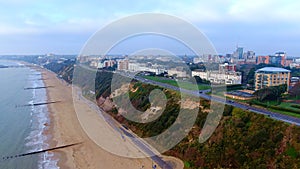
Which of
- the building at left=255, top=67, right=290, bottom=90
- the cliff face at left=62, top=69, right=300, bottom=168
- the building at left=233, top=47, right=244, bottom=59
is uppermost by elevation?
the building at left=233, top=47, right=244, bottom=59

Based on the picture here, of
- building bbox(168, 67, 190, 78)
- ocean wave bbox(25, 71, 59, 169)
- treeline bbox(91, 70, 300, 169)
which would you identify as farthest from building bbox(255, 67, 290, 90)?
ocean wave bbox(25, 71, 59, 169)

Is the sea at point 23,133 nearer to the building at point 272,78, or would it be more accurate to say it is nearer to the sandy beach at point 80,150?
the sandy beach at point 80,150

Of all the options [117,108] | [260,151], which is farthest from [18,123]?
[260,151]

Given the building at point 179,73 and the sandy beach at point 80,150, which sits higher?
the building at point 179,73

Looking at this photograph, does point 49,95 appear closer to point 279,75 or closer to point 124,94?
point 124,94

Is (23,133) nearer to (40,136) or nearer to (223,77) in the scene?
(40,136)

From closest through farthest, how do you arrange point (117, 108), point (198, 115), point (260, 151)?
point (260, 151) → point (198, 115) → point (117, 108)

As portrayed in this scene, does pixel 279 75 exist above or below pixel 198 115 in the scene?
above

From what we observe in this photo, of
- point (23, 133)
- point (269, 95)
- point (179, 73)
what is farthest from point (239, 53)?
point (23, 133)

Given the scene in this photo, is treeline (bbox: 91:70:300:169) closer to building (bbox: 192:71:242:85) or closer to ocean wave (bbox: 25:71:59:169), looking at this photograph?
ocean wave (bbox: 25:71:59:169)

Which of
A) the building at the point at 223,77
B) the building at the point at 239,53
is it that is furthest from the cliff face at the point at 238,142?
the building at the point at 239,53

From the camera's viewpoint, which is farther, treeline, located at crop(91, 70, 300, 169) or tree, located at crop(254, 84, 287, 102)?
tree, located at crop(254, 84, 287, 102)
